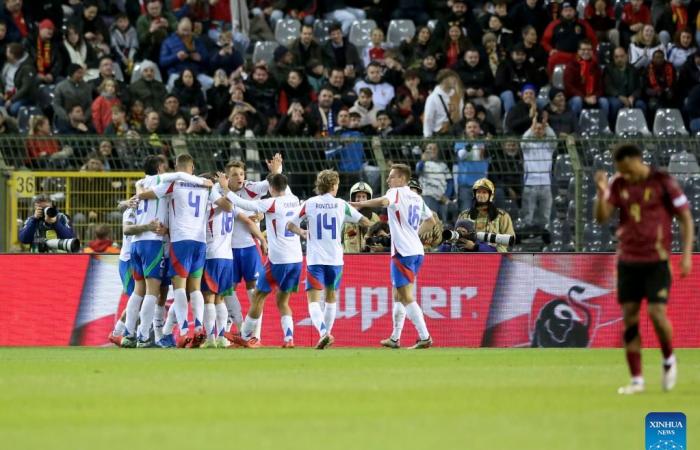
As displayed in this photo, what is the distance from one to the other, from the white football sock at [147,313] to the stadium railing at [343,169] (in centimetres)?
328

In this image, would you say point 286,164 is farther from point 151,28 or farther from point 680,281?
point 151,28

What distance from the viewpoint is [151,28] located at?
1033 inches

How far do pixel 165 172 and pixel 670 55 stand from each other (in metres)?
12.6

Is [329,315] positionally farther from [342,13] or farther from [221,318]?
[342,13]

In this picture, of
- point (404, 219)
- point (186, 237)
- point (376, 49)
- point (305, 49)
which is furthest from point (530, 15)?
point (186, 237)

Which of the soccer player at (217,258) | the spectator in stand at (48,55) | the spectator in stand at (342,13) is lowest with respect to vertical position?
the soccer player at (217,258)

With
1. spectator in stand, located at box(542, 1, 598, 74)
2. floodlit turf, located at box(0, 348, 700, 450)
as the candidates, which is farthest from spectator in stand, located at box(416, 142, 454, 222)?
spectator in stand, located at box(542, 1, 598, 74)

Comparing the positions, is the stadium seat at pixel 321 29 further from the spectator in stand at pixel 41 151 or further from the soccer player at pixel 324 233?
the soccer player at pixel 324 233

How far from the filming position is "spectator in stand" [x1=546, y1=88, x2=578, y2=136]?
23578 mm

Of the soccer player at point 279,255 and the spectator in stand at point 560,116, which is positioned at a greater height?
the spectator in stand at point 560,116

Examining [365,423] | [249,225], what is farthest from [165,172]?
[365,423]

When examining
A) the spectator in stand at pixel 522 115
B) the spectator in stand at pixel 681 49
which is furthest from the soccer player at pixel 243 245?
the spectator in stand at pixel 681 49

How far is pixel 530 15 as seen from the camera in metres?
27.3

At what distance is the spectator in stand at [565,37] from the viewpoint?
26156 millimetres
